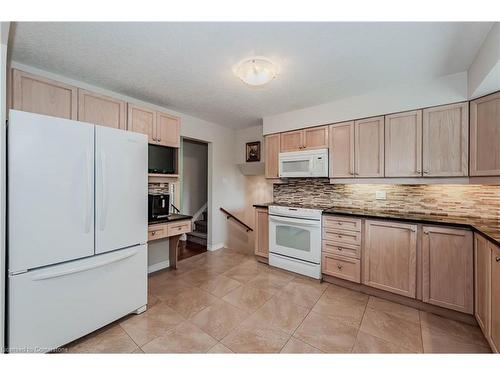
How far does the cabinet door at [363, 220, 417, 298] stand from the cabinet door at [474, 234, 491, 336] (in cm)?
43

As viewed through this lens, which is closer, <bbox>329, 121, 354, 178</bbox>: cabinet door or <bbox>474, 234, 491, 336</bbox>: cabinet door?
<bbox>474, 234, 491, 336</bbox>: cabinet door

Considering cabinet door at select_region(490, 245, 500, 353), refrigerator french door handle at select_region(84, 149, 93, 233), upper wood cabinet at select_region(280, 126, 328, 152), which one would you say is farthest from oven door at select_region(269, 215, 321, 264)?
refrigerator french door handle at select_region(84, 149, 93, 233)

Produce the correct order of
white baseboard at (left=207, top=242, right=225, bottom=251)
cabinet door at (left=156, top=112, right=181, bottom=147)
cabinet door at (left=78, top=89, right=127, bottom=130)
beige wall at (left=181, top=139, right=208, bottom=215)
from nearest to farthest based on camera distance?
cabinet door at (left=78, top=89, right=127, bottom=130)
cabinet door at (left=156, top=112, right=181, bottom=147)
white baseboard at (left=207, top=242, right=225, bottom=251)
beige wall at (left=181, top=139, right=208, bottom=215)

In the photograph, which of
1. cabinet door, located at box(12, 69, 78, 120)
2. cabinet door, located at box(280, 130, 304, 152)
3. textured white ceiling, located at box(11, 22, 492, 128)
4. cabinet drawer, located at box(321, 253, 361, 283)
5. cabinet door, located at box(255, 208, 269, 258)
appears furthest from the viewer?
cabinet door, located at box(255, 208, 269, 258)

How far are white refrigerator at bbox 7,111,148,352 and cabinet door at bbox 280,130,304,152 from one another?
6.99 ft

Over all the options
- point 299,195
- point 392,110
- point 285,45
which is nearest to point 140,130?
point 285,45

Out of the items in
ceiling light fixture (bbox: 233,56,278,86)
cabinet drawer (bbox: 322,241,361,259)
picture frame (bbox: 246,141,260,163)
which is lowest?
cabinet drawer (bbox: 322,241,361,259)

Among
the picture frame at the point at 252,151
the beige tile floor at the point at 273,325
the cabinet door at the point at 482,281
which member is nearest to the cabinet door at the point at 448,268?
the cabinet door at the point at 482,281

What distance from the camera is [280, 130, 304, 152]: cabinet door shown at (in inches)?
Answer: 128

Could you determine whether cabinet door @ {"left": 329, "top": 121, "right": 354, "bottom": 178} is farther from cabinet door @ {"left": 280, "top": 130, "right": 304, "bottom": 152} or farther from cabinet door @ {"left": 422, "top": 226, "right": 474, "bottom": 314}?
cabinet door @ {"left": 422, "top": 226, "right": 474, "bottom": 314}

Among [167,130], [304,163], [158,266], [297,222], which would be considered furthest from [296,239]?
[167,130]

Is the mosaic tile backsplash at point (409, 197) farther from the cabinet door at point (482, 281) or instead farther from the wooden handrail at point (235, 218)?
the wooden handrail at point (235, 218)

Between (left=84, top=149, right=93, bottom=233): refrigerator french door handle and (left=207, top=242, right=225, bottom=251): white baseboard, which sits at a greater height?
(left=84, top=149, right=93, bottom=233): refrigerator french door handle

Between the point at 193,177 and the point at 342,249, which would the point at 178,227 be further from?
the point at 193,177
